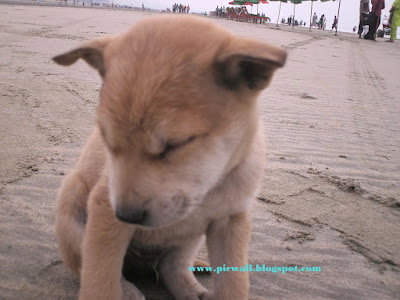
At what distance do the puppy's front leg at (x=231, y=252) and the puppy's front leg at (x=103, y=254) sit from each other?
668mm

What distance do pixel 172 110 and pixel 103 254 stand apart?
0.99 meters

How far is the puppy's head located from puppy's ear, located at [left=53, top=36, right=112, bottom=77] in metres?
0.19

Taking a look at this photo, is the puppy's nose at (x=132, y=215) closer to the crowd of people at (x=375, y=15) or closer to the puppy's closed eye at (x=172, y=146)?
the puppy's closed eye at (x=172, y=146)

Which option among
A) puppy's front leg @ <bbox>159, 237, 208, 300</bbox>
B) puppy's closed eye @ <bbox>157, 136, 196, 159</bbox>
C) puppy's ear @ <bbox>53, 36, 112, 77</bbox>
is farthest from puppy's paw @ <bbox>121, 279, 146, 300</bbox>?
puppy's ear @ <bbox>53, 36, 112, 77</bbox>

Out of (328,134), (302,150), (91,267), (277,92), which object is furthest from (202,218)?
(277,92)

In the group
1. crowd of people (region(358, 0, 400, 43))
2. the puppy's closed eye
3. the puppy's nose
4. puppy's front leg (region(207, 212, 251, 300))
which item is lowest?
puppy's front leg (region(207, 212, 251, 300))

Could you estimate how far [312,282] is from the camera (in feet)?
9.48

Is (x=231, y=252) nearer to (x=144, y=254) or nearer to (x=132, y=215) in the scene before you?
(x=144, y=254)

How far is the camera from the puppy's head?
1.74 metres

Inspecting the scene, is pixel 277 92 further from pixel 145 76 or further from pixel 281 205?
pixel 145 76

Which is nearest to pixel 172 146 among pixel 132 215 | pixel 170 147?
pixel 170 147

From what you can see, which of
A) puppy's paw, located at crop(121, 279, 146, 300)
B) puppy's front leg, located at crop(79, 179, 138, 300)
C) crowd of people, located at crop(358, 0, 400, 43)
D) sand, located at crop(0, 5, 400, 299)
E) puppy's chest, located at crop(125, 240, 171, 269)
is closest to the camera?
puppy's front leg, located at crop(79, 179, 138, 300)

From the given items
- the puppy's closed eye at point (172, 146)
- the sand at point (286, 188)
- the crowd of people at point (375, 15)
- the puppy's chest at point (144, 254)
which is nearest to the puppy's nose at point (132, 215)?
the puppy's closed eye at point (172, 146)

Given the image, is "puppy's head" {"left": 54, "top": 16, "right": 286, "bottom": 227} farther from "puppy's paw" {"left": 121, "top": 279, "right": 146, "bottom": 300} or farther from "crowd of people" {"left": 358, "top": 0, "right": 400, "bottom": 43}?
"crowd of people" {"left": 358, "top": 0, "right": 400, "bottom": 43}
